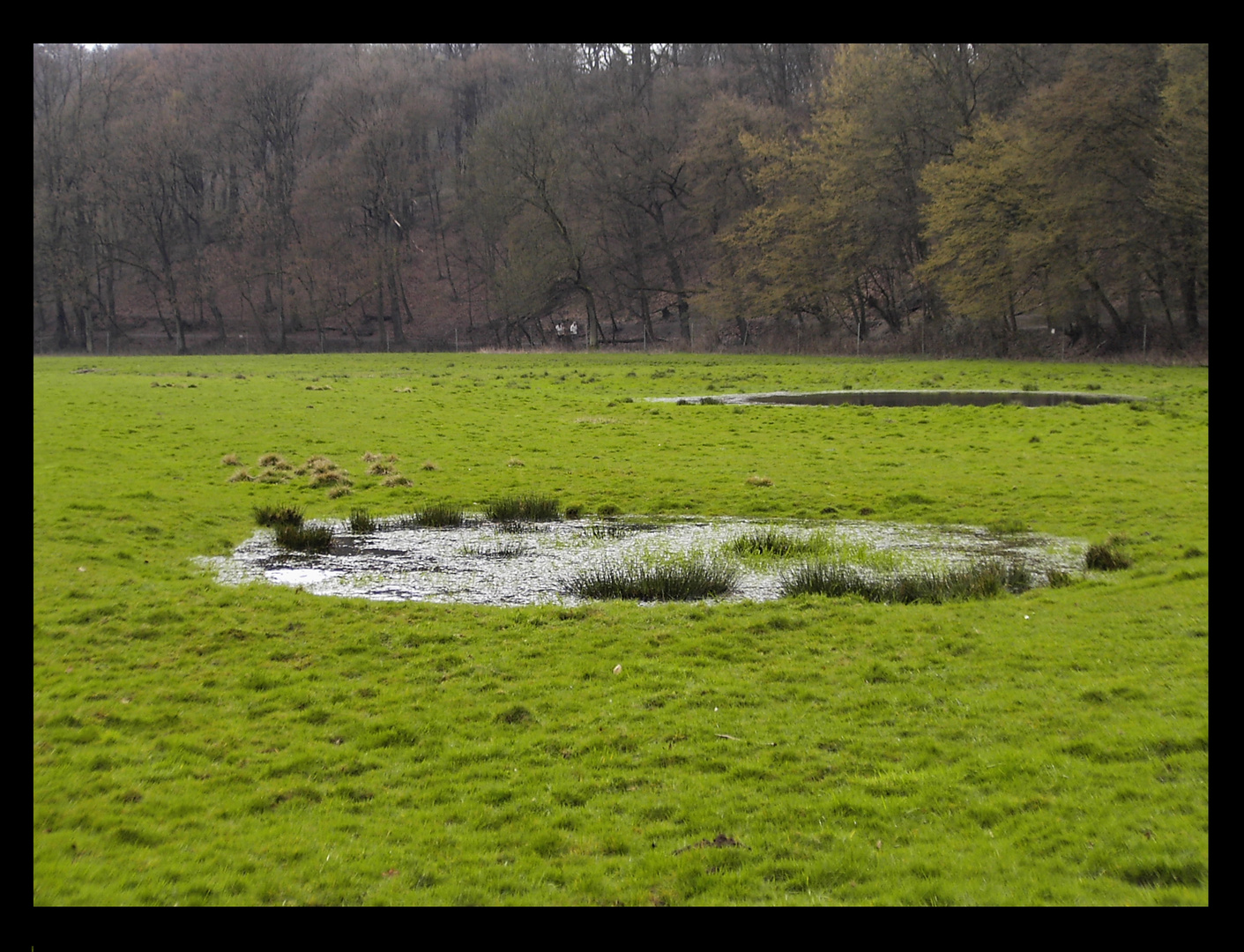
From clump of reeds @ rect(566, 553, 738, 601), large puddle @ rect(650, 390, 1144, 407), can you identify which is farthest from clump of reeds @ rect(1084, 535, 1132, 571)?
large puddle @ rect(650, 390, 1144, 407)

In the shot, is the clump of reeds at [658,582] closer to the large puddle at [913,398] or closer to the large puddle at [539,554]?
the large puddle at [539,554]

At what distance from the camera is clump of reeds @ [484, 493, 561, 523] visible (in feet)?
59.5

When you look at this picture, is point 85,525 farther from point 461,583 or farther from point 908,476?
point 908,476

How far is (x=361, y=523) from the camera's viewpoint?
17.4m

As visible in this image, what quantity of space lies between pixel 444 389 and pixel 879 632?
1234 inches

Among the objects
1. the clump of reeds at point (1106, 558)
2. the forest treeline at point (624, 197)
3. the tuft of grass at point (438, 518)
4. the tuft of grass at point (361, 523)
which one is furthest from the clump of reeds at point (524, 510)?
the forest treeline at point (624, 197)

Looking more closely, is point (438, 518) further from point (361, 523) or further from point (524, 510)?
point (524, 510)

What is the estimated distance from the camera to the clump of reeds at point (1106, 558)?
1337 cm

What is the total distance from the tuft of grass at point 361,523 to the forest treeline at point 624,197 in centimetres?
3723

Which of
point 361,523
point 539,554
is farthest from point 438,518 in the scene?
point 539,554

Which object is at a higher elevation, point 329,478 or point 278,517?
point 329,478

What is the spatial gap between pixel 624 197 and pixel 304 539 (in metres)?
60.5
